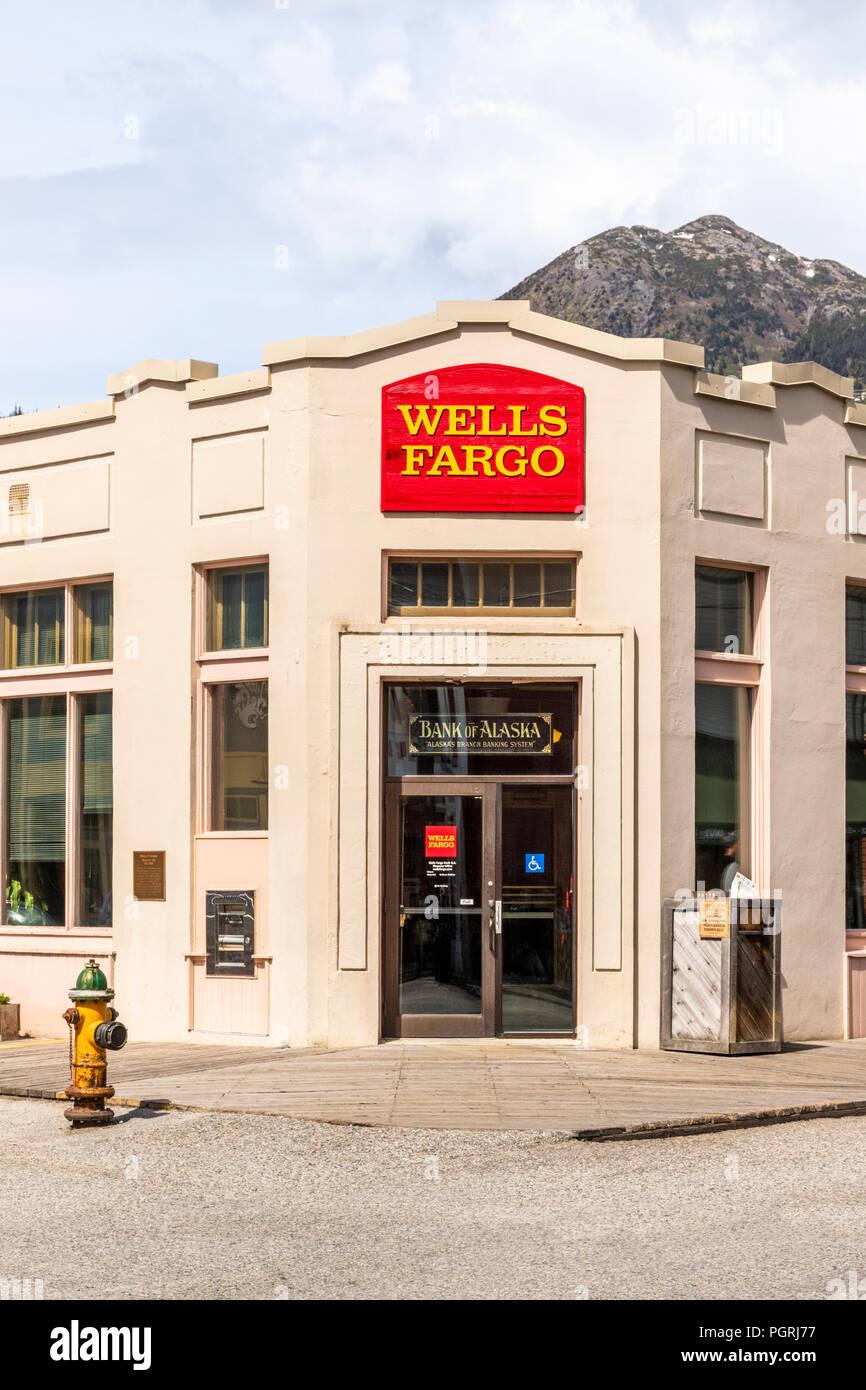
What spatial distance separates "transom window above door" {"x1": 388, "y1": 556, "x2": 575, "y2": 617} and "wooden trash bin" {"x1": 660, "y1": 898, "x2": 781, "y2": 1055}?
3.25 meters

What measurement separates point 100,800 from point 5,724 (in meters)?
1.64

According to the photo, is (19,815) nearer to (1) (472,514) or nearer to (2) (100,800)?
(2) (100,800)

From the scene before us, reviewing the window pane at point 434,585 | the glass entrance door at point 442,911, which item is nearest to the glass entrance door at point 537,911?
the glass entrance door at point 442,911

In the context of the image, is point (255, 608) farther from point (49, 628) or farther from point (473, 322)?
point (473, 322)

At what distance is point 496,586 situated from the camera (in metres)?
14.7

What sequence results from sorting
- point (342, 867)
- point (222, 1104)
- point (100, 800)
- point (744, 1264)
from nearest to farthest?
point (744, 1264)
point (222, 1104)
point (342, 867)
point (100, 800)

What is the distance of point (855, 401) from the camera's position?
1598cm

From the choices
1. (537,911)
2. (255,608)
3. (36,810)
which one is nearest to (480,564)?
(255,608)

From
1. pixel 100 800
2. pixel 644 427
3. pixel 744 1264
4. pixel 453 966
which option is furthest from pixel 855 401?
pixel 744 1264

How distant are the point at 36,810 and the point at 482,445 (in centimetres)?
628

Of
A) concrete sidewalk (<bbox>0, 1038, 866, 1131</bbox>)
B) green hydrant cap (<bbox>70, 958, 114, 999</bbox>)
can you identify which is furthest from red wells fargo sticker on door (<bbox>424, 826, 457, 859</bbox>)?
green hydrant cap (<bbox>70, 958, 114, 999</bbox>)

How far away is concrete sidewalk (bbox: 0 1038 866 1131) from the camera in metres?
10.6

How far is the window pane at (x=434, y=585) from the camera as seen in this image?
48.0 feet

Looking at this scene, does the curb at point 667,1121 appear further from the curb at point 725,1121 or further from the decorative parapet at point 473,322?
the decorative parapet at point 473,322
